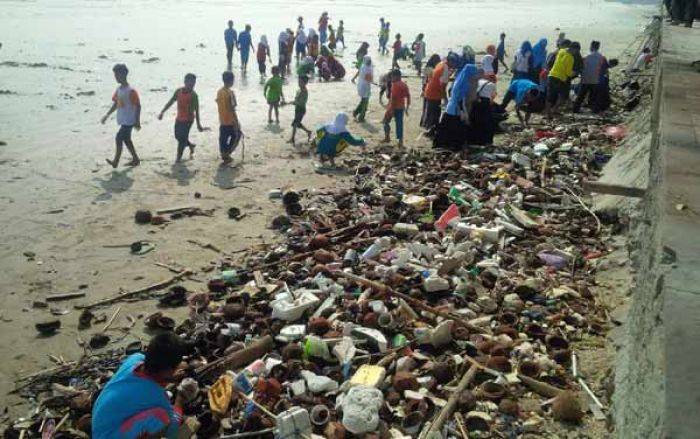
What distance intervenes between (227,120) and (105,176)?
8.23ft

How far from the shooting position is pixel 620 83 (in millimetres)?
19047

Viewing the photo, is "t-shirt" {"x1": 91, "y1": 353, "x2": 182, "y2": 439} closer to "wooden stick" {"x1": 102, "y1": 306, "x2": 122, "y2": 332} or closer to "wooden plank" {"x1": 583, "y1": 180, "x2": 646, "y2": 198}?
"wooden stick" {"x1": 102, "y1": 306, "x2": 122, "y2": 332}

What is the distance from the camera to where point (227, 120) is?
35.8 ft

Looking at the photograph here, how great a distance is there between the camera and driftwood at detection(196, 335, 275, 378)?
4.80m

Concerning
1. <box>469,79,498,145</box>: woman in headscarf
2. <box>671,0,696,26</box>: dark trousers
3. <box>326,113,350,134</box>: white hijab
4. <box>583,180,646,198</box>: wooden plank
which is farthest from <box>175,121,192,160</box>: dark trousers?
<box>671,0,696,26</box>: dark trousers

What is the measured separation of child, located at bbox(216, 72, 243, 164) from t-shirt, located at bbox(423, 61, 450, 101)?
4459mm

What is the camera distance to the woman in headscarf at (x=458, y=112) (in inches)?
424

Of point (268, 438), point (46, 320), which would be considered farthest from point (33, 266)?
point (268, 438)

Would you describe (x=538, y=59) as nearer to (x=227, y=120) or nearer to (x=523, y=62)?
(x=523, y=62)

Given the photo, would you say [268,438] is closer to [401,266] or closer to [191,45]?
[401,266]

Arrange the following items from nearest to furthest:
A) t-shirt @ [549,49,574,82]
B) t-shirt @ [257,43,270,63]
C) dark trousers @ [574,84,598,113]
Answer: t-shirt @ [549,49,574,82] < dark trousers @ [574,84,598,113] < t-shirt @ [257,43,270,63]

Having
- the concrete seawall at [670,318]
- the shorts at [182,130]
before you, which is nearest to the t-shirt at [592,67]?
the concrete seawall at [670,318]

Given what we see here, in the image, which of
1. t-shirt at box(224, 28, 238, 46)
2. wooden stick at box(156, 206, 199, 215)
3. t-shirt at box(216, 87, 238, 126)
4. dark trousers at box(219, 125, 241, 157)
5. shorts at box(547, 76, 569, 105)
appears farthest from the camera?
t-shirt at box(224, 28, 238, 46)

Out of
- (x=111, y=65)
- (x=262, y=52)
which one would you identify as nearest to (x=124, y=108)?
(x=262, y=52)
